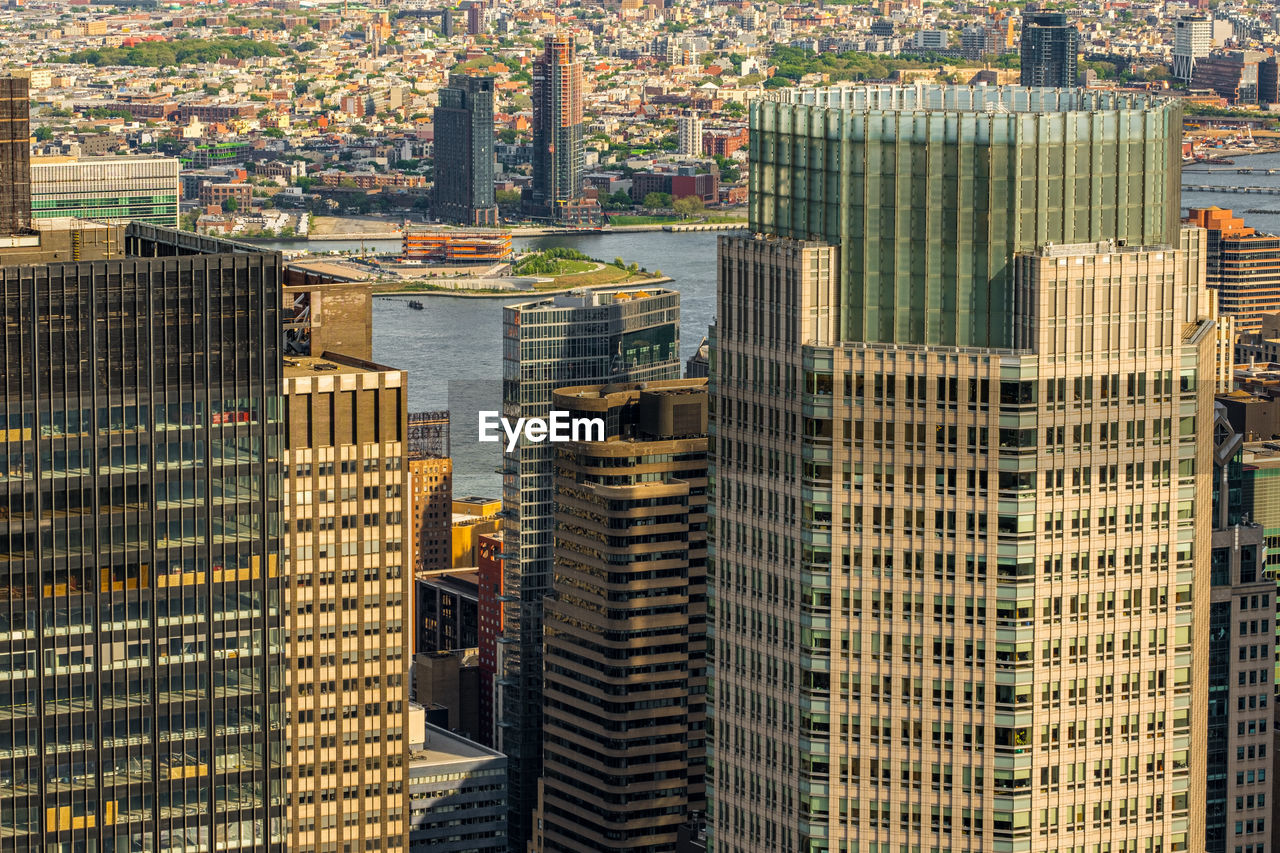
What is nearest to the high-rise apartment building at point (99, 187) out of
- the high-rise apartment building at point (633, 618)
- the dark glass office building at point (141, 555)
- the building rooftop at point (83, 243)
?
the high-rise apartment building at point (633, 618)

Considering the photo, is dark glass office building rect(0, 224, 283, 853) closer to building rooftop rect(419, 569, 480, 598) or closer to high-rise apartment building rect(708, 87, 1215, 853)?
high-rise apartment building rect(708, 87, 1215, 853)

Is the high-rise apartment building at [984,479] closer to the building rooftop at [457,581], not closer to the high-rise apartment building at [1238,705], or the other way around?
the high-rise apartment building at [1238,705]

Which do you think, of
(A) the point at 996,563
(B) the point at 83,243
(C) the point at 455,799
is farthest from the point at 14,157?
(C) the point at 455,799

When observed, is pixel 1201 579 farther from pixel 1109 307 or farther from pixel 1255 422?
pixel 1255 422

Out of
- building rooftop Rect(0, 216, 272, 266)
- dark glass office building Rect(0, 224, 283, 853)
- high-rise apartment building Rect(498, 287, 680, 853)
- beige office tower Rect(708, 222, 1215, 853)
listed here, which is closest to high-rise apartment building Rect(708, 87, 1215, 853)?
beige office tower Rect(708, 222, 1215, 853)

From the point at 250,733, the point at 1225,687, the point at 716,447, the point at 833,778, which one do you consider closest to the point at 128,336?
the point at 250,733

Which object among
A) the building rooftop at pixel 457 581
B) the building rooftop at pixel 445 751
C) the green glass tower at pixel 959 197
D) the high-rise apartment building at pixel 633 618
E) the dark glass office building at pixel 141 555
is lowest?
the building rooftop at pixel 457 581

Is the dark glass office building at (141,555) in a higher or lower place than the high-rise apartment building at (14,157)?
lower
